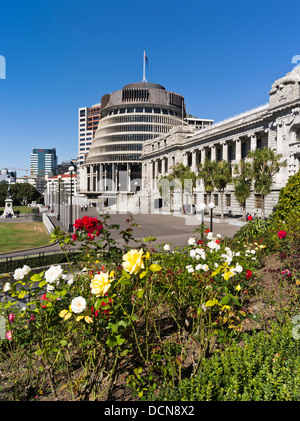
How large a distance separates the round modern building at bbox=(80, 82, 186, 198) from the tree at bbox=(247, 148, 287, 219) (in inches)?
2535

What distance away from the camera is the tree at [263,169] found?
1271 inches

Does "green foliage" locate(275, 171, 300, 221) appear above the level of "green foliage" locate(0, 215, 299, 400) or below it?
above

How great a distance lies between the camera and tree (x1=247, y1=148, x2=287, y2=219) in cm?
3228

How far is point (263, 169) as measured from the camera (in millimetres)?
33562

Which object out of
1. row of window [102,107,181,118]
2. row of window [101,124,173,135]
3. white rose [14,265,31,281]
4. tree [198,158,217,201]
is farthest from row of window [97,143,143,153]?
white rose [14,265,31,281]

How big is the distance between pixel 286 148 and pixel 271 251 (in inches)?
1207

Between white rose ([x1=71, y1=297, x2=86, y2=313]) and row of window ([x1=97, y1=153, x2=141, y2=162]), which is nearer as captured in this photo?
white rose ([x1=71, y1=297, x2=86, y2=313])

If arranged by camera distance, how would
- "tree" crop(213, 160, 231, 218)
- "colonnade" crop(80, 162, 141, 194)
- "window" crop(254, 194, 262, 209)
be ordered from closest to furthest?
1. "window" crop(254, 194, 262, 209)
2. "tree" crop(213, 160, 231, 218)
3. "colonnade" crop(80, 162, 141, 194)

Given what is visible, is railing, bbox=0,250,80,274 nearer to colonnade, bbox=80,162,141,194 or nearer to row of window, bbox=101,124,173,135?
colonnade, bbox=80,162,141,194

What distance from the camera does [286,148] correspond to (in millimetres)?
36500

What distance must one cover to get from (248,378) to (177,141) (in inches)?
2476

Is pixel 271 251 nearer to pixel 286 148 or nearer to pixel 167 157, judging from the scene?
pixel 286 148

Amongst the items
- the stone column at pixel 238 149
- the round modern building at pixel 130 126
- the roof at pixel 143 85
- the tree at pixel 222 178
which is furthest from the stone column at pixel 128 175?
the tree at pixel 222 178
